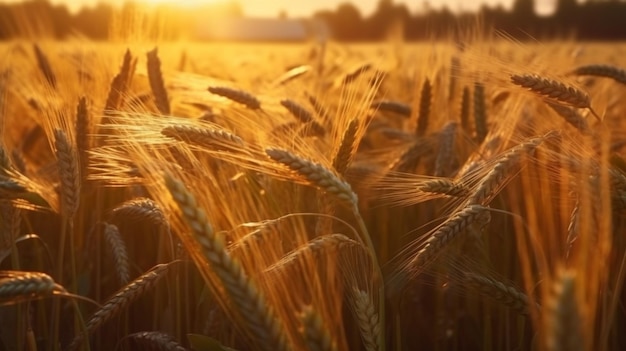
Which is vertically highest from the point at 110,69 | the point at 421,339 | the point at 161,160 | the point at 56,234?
the point at 110,69

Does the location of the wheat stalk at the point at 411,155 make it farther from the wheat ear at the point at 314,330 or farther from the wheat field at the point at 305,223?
the wheat ear at the point at 314,330

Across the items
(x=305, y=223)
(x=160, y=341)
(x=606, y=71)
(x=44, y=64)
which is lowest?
(x=160, y=341)

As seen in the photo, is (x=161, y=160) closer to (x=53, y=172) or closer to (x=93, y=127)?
(x=93, y=127)

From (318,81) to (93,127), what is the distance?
286 centimetres

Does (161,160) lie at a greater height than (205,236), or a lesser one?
greater

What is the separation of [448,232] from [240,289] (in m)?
0.62

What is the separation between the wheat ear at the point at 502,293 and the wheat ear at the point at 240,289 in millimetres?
669

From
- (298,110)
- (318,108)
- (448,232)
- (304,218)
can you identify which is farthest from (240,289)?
(318,108)

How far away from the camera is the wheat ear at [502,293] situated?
1.65 meters

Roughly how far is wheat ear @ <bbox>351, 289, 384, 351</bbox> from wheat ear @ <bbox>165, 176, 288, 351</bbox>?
0.29m

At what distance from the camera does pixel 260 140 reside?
1.95 m

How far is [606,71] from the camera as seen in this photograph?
2486 millimetres

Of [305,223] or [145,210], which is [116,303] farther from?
[305,223]

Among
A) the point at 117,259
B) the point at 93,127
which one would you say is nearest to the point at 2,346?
the point at 117,259
